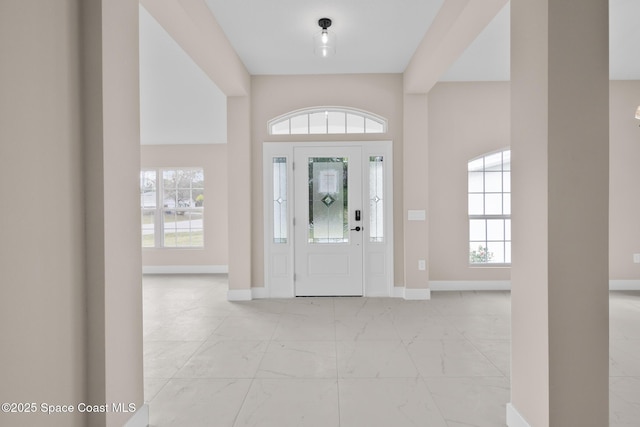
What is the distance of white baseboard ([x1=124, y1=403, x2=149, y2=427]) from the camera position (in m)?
2.04

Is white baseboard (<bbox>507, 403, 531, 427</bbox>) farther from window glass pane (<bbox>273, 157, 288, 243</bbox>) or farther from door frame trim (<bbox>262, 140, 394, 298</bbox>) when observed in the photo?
window glass pane (<bbox>273, 157, 288, 243</bbox>)

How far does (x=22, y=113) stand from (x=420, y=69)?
389 centimetres

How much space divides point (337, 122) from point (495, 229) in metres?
2.91

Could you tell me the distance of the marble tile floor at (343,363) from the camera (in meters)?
2.27

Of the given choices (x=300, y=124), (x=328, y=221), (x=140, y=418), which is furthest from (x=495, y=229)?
(x=140, y=418)

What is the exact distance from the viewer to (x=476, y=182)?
219 inches

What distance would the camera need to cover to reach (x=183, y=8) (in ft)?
9.29

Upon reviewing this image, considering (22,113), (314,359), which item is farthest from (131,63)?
(314,359)

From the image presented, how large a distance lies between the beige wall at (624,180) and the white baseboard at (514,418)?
4.63 meters

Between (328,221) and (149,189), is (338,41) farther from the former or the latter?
(149,189)

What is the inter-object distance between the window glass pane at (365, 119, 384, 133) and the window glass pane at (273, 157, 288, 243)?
1.26m

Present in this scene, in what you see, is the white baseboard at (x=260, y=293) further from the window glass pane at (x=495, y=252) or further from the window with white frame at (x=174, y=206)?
the window glass pane at (x=495, y=252)

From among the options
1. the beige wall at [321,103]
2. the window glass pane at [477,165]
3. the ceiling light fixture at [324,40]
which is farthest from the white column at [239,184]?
the window glass pane at [477,165]

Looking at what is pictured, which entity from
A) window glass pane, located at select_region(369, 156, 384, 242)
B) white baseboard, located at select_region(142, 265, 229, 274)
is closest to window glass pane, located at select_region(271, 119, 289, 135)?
window glass pane, located at select_region(369, 156, 384, 242)
